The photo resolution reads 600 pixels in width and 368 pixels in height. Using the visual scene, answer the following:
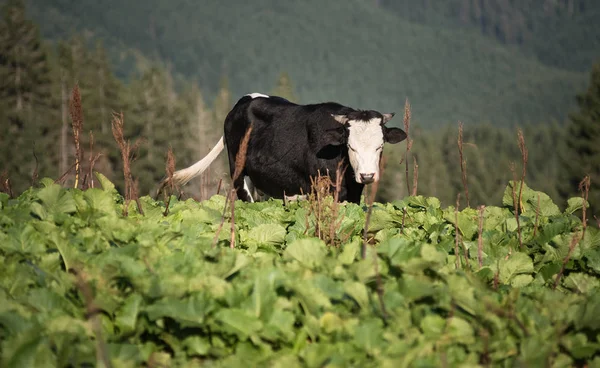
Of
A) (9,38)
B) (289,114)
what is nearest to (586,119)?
(9,38)

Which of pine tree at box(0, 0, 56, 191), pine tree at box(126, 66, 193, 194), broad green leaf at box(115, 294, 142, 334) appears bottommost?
pine tree at box(126, 66, 193, 194)

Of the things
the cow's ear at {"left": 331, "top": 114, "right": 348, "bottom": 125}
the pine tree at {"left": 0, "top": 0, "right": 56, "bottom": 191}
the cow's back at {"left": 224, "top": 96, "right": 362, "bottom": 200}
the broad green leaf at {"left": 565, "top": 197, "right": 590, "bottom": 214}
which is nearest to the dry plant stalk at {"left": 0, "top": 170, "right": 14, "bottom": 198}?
the cow's back at {"left": 224, "top": 96, "right": 362, "bottom": 200}

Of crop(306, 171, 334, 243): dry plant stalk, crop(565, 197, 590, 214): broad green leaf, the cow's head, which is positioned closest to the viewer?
crop(306, 171, 334, 243): dry plant stalk

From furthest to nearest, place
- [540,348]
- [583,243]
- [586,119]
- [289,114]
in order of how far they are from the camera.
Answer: [586,119] < [289,114] < [583,243] < [540,348]

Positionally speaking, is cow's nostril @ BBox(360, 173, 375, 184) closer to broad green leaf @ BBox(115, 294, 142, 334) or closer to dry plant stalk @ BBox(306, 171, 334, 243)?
dry plant stalk @ BBox(306, 171, 334, 243)

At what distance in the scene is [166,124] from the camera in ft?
273

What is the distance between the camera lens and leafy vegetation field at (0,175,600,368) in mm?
3508

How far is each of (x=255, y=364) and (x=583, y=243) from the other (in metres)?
2.98

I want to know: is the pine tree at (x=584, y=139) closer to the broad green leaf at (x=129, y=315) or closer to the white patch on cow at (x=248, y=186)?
the white patch on cow at (x=248, y=186)

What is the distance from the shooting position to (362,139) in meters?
A: 9.84

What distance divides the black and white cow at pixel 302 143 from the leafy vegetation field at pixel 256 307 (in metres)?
5.21

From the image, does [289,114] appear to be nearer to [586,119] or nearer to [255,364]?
[255,364]

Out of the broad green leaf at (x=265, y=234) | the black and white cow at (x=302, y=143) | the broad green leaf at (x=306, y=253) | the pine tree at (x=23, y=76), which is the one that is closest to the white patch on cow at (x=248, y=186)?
the black and white cow at (x=302, y=143)

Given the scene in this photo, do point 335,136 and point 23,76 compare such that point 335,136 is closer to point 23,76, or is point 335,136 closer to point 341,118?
point 341,118
